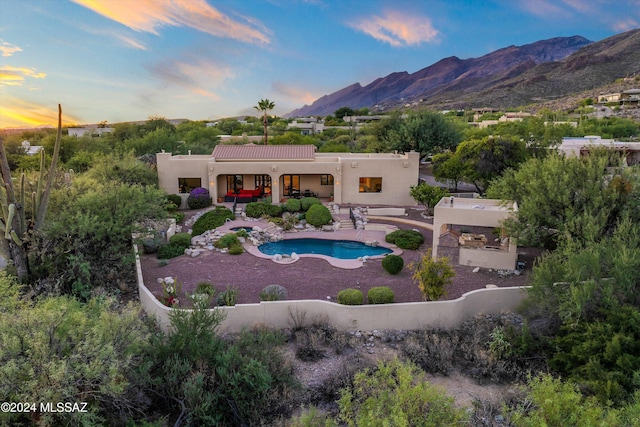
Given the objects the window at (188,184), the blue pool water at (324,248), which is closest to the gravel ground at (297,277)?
the blue pool water at (324,248)

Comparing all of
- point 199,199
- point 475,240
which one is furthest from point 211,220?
point 475,240

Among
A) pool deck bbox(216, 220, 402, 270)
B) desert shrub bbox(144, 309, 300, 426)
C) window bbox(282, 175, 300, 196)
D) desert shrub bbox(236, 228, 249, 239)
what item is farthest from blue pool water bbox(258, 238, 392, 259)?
desert shrub bbox(144, 309, 300, 426)

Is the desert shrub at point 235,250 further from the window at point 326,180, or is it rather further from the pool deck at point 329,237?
the window at point 326,180

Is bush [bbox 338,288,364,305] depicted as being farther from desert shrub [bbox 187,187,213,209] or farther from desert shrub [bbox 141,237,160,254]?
desert shrub [bbox 187,187,213,209]

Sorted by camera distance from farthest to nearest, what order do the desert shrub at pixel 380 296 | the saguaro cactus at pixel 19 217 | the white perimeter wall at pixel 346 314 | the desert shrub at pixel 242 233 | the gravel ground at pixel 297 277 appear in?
1. the desert shrub at pixel 242 233
2. the gravel ground at pixel 297 277
3. the saguaro cactus at pixel 19 217
4. the desert shrub at pixel 380 296
5. the white perimeter wall at pixel 346 314

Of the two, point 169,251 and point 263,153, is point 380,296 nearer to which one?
point 169,251

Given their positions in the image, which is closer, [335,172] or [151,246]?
[151,246]
